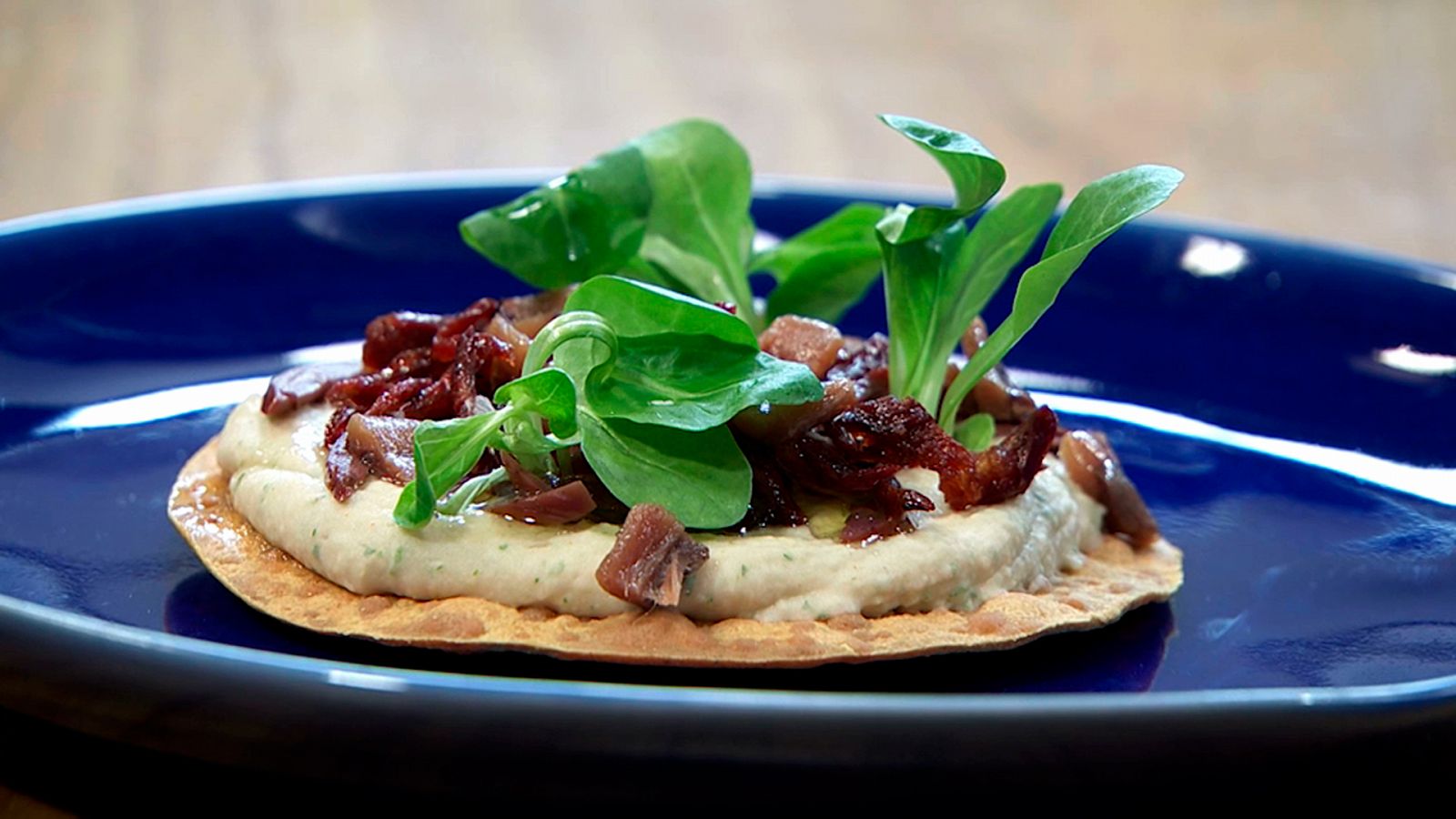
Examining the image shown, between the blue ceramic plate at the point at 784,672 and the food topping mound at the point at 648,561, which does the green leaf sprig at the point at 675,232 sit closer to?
the blue ceramic plate at the point at 784,672

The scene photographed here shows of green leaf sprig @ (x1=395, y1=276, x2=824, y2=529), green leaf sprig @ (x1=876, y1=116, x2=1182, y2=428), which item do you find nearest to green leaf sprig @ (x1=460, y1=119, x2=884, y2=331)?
green leaf sprig @ (x1=876, y1=116, x2=1182, y2=428)

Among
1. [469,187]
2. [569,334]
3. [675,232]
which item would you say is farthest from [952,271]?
[469,187]

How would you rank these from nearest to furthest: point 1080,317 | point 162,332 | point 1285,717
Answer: point 1285,717
point 162,332
point 1080,317

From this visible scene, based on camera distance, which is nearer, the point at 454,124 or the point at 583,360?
the point at 583,360

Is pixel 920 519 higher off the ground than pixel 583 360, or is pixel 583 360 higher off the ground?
pixel 583 360

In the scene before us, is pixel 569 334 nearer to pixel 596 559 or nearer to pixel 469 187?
pixel 596 559

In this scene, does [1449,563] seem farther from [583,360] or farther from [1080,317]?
[583,360]

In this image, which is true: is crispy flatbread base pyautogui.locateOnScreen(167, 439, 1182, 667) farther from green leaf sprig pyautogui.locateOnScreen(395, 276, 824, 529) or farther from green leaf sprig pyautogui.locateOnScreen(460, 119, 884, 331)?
green leaf sprig pyautogui.locateOnScreen(460, 119, 884, 331)

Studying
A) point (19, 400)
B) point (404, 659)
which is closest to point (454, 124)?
point (19, 400)
